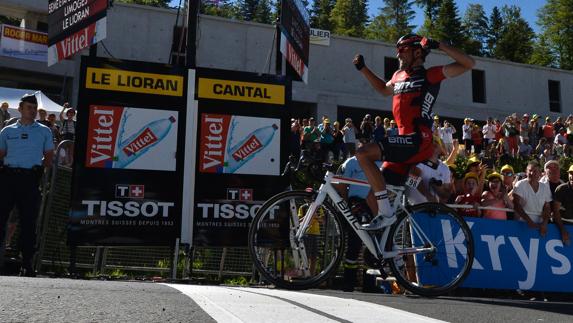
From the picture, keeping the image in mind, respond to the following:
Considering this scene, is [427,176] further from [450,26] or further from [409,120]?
[450,26]

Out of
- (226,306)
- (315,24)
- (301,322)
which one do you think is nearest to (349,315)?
(301,322)

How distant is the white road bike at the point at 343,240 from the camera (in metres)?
5.42

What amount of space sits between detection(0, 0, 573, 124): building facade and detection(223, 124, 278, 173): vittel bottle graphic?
17.6 m

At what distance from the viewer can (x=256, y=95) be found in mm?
7840

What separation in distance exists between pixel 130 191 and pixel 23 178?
120cm

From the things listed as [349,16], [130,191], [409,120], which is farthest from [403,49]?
[349,16]

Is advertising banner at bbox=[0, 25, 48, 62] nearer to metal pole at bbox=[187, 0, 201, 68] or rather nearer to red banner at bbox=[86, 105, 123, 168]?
metal pole at bbox=[187, 0, 201, 68]

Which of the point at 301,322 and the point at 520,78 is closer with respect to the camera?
the point at 301,322

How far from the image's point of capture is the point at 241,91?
7.79 meters

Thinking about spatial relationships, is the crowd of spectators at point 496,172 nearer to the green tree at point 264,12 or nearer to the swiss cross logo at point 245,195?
the swiss cross logo at point 245,195

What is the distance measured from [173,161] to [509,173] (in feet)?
18.8

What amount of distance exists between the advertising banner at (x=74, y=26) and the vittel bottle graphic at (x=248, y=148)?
2069mm

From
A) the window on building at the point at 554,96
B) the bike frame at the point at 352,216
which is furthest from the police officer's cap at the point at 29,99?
the window on building at the point at 554,96

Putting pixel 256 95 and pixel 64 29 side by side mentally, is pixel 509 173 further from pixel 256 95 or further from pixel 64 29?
pixel 64 29
